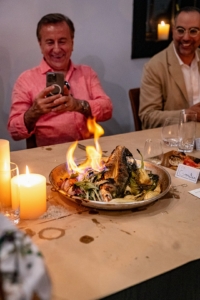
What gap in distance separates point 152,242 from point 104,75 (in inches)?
83.8

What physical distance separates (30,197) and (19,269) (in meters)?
0.50

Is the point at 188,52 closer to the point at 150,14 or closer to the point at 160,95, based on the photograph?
the point at 160,95

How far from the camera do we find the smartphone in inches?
72.1

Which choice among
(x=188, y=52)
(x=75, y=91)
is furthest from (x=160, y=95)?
(x=75, y=91)

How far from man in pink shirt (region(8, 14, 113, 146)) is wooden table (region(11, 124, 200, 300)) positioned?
830mm

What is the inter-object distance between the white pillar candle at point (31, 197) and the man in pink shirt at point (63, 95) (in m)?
0.89

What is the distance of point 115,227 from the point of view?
3.27 feet

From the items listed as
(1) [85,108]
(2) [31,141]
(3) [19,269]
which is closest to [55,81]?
(1) [85,108]

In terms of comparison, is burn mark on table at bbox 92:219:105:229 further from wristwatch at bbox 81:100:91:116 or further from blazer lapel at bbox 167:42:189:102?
blazer lapel at bbox 167:42:189:102

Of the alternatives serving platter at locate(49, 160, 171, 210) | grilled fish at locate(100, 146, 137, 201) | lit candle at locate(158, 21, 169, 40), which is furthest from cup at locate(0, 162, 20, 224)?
lit candle at locate(158, 21, 169, 40)

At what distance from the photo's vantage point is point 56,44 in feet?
6.70

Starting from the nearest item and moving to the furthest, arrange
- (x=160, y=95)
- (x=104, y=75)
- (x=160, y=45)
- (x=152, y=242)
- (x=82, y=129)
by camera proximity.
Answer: (x=152, y=242) → (x=82, y=129) → (x=160, y=95) → (x=104, y=75) → (x=160, y=45)

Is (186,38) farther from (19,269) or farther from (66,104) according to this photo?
(19,269)

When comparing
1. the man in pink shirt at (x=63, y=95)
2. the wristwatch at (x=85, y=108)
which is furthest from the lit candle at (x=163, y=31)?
the wristwatch at (x=85, y=108)
